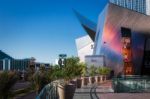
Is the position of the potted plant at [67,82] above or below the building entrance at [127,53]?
below

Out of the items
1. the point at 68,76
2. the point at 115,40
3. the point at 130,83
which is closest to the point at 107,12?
the point at 115,40

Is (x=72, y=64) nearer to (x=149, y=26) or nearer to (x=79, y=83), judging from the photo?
(x=79, y=83)

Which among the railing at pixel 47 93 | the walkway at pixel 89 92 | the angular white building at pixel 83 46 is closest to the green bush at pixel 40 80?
the walkway at pixel 89 92

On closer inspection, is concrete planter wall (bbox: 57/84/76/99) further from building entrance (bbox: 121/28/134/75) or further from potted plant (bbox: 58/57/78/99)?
building entrance (bbox: 121/28/134/75)

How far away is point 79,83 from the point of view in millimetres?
30859

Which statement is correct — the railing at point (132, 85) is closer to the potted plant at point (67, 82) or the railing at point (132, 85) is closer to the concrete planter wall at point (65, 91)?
the potted plant at point (67, 82)

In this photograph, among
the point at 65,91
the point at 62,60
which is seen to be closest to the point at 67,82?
the point at 65,91

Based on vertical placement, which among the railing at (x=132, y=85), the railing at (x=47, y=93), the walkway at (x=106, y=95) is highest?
the railing at (x=47, y=93)

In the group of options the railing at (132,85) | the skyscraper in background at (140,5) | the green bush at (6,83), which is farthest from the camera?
the skyscraper in background at (140,5)

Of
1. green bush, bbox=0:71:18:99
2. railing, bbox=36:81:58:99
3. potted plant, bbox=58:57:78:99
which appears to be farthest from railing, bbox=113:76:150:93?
green bush, bbox=0:71:18:99

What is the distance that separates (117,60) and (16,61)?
31318 millimetres

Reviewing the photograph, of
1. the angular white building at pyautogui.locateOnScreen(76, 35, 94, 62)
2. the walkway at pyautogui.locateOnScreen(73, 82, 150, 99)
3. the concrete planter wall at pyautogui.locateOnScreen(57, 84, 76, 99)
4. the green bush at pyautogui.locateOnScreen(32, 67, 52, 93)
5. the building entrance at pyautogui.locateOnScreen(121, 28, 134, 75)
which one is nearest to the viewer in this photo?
the concrete planter wall at pyautogui.locateOnScreen(57, 84, 76, 99)

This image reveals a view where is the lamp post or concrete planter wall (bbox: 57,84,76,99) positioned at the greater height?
the lamp post

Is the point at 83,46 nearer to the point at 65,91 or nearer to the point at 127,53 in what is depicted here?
the point at 127,53
